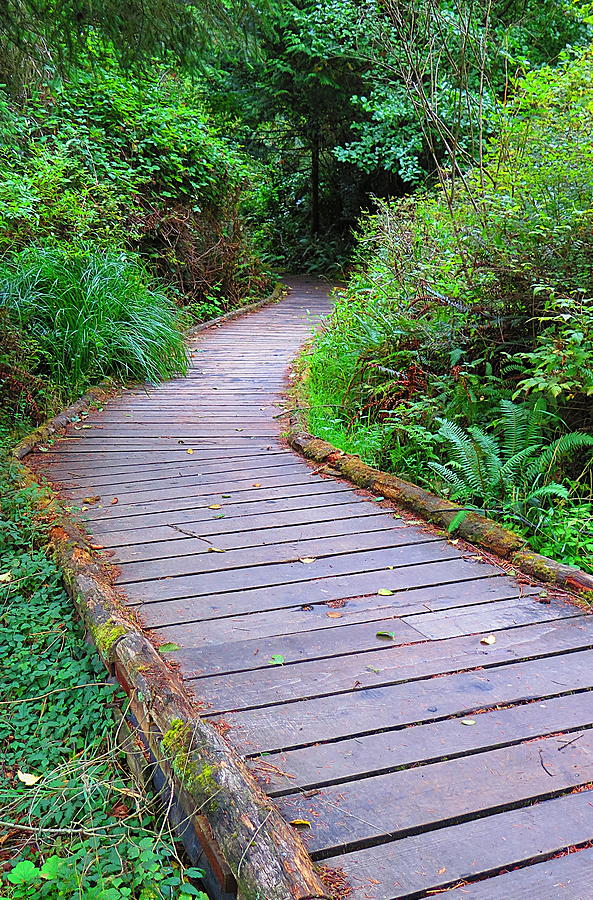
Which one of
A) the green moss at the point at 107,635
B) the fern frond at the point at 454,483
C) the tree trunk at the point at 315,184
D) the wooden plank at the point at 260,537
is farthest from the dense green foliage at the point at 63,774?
the tree trunk at the point at 315,184

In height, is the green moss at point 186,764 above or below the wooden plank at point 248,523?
above

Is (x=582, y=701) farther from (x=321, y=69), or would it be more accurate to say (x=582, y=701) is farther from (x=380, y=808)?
(x=321, y=69)

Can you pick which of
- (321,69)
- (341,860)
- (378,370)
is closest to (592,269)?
(378,370)

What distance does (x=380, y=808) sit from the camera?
2.08 metres

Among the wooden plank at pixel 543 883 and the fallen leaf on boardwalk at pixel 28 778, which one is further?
the fallen leaf on boardwalk at pixel 28 778

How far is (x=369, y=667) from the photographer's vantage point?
2775 millimetres

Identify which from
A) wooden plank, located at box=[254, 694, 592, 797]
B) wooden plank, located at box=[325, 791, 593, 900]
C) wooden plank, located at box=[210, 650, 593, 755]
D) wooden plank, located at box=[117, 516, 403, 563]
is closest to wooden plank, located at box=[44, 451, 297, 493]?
wooden plank, located at box=[117, 516, 403, 563]

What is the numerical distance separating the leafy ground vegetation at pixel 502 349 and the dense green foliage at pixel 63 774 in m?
2.32

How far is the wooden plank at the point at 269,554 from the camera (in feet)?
11.7

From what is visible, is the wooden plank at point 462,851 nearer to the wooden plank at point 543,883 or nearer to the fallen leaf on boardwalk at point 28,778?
the wooden plank at point 543,883

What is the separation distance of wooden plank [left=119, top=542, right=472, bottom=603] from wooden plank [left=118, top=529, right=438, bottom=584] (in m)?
0.03

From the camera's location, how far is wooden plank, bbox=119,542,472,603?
11.1 ft

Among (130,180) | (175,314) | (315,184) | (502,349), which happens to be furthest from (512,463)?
(315,184)

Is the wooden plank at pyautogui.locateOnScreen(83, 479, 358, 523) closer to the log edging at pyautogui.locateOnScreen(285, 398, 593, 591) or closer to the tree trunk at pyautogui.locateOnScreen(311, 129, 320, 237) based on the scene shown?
the log edging at pyautogui.locateOnScreen(285, 398, 593, 591)
